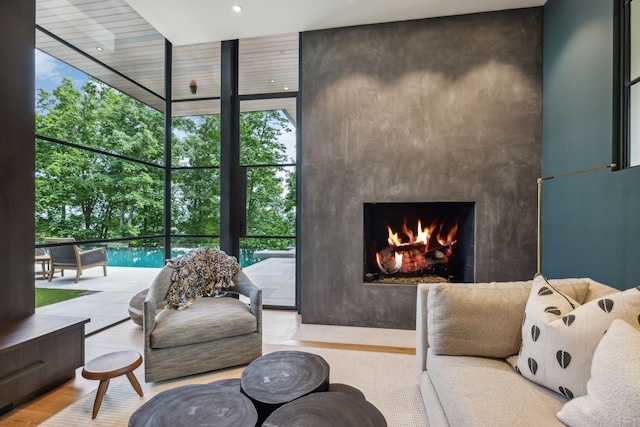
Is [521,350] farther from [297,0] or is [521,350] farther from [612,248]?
[297,0]

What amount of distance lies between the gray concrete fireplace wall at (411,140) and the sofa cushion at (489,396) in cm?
167

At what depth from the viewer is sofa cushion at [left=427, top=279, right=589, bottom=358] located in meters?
1.62

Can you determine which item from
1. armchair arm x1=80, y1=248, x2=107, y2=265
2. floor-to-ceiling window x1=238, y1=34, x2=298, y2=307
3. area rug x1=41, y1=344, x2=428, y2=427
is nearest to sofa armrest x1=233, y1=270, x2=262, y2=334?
area rug x1=41, y1=344, x2=428, y2=427

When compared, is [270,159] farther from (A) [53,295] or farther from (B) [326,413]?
(B) [326,413]

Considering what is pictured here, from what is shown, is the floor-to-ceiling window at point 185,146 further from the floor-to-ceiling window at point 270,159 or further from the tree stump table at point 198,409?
the tree stump table at point 198,409

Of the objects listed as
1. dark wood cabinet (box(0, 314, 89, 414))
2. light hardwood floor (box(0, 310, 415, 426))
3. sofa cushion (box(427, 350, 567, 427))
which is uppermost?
sofa cushion (box(427, 350, 567, 427))

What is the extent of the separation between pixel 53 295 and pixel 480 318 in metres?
3.43

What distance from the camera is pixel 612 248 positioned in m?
1.98

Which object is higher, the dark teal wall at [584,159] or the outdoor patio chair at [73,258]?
the dark teal wall at [584,159]

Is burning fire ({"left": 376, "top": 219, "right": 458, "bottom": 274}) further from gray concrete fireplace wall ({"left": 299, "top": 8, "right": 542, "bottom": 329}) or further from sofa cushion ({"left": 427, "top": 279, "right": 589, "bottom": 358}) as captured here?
sofa cushion ({"left": 427, "top": 279, "right": 589, "bottom": 358})

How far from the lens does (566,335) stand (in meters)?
1.28

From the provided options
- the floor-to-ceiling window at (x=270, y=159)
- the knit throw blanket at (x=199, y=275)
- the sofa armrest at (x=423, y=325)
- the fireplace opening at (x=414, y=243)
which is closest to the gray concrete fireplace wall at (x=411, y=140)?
the fireplace opening at (x=414, y=243)

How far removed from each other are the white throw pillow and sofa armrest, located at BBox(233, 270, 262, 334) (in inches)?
74.2

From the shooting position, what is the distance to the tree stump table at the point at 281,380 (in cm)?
136
